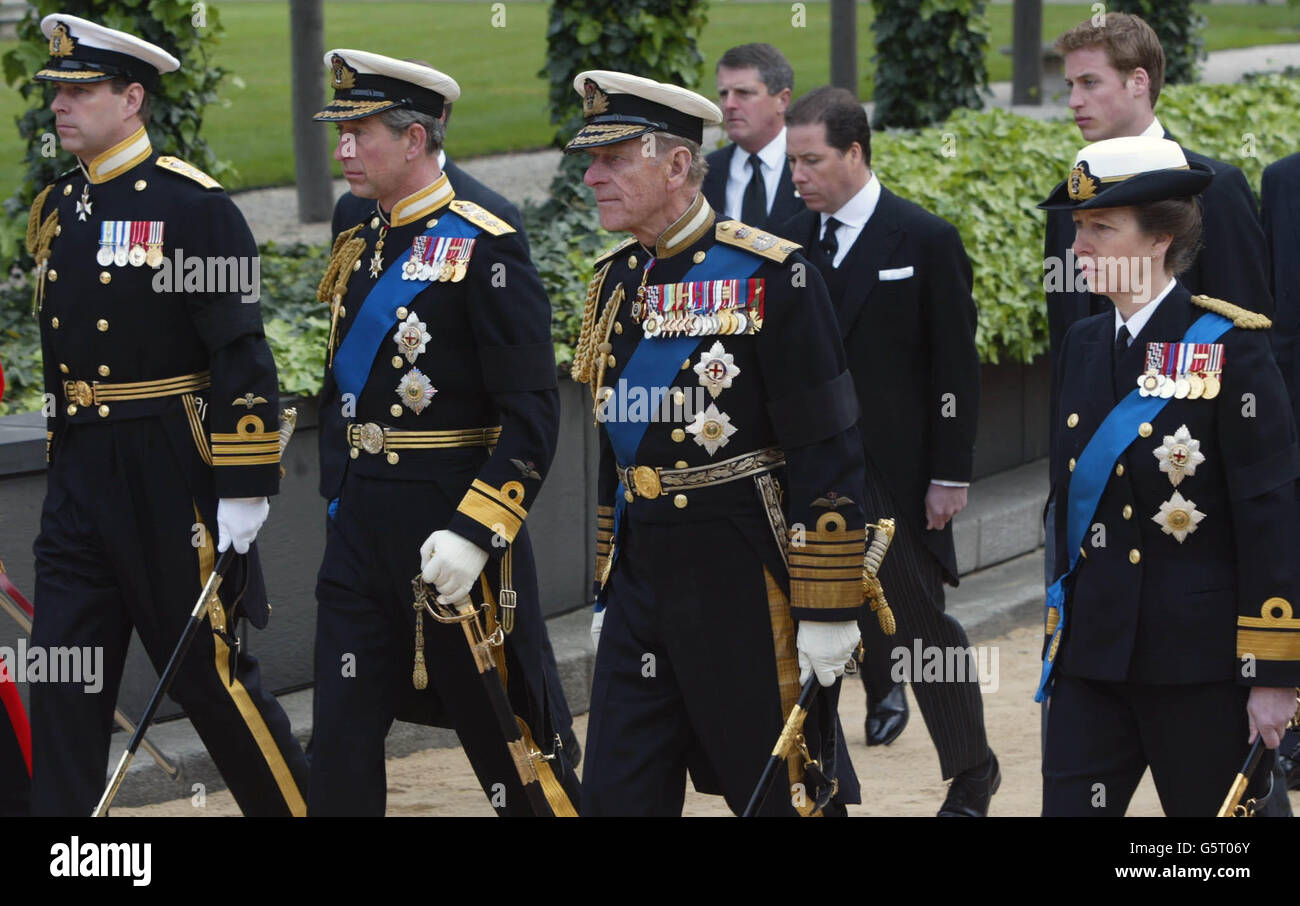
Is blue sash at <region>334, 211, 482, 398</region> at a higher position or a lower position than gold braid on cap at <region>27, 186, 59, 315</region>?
lower

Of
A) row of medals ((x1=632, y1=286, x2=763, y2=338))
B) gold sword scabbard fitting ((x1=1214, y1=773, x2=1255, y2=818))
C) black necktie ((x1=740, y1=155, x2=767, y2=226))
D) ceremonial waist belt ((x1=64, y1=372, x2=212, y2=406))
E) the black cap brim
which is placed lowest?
gold sword scabbard fitting ((x1=1214, y1=773, x2=1255, y2=818))

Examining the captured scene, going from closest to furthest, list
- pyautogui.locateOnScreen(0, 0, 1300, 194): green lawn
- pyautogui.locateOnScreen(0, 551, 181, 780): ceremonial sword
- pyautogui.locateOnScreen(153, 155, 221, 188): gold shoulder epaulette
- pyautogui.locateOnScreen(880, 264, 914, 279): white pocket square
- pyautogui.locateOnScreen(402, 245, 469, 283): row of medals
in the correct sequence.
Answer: pyautogui.locateOnScreen(402, 245, 469, 283): row of medals, pyautogui.locateOnScreen(153, 155, 221, 188): gold shoulder epaulette, pyautogui.locateOnScreen(0, 551, 181, 780): ceremonial sword, pyautogui.locateOnScreen(880, 264, 914, 279): white pocket square, pyautogui.locateOnScreen(0, 0, 1300, 194): green lawn

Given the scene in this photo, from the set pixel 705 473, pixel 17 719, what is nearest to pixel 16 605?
pixel 17 719

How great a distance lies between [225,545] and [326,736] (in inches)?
25.8

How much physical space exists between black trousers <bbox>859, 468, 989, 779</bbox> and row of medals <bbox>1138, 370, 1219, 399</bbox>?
2.02 meters

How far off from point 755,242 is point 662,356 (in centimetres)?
32

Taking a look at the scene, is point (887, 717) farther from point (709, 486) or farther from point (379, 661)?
point (709, 486)

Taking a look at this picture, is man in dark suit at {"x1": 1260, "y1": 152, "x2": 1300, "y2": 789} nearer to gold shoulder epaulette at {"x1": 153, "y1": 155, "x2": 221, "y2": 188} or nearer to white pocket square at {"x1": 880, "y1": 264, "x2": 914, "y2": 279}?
white pocket square at {"x1": 880, "y1": 264, "x2": 914, "y2": 279}

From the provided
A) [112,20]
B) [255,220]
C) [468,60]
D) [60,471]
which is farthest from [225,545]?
[468,60]

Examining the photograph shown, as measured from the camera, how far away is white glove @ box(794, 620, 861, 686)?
4461mm

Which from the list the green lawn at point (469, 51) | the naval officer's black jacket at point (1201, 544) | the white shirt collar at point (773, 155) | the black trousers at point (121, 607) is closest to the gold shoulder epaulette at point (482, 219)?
the black trousers at point (121, 607)

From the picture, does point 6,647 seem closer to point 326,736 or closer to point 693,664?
point 326,736

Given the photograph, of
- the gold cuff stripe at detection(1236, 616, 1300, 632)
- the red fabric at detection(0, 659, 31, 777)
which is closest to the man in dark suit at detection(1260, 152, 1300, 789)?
the gold cuff stripe at detection(1236, 616, 1300, 632)

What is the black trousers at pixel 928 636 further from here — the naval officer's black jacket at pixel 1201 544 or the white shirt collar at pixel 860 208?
the naval officer's black jacket at pixel 1201 544
